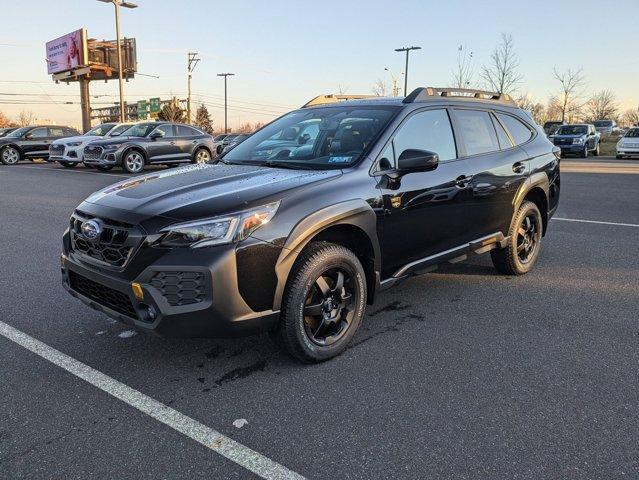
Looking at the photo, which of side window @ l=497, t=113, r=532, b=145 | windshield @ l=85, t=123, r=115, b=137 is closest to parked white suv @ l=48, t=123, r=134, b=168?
windshield @ l=85, t=123, r=115, b=137

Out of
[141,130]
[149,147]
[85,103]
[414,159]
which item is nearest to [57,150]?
[141,130]

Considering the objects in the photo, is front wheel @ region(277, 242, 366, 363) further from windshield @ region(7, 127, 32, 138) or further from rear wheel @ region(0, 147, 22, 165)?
windshield @ region(7, 127, 32, 138)

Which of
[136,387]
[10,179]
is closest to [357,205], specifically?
[136,387]

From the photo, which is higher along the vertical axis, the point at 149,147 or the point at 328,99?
the point at 328,99

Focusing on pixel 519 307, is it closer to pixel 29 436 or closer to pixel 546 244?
pixel 546 244

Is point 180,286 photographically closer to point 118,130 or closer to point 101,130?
point 118,130

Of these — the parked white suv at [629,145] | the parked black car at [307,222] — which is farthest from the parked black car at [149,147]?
the parked white suv at [629,145]

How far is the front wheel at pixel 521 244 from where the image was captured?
5.12 m

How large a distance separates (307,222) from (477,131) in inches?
91.4

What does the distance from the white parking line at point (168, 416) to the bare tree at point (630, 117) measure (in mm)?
110489

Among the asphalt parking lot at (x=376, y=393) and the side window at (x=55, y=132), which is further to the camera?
the side window at (x=55, y=132)

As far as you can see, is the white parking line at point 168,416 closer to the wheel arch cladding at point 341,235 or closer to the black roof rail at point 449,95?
the wheel arch cladding at point 341,235

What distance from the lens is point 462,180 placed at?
4.30 metres

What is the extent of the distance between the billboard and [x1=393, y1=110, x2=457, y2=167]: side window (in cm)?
4000
